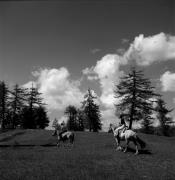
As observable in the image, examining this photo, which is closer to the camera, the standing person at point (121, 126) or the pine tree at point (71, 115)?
the standing person at point (121, 126)

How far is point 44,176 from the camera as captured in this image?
32.4 ft

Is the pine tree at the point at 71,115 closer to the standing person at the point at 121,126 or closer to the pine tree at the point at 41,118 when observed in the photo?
the pine tree at the point at 41,118

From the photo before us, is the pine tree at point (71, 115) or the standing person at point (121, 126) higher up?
the pine tree at point (71, 115)

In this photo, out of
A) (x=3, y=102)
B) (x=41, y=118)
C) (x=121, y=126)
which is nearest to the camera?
(x=121, y=126)

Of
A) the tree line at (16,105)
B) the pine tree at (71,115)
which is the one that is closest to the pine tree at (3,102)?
the tree line at (16,105)

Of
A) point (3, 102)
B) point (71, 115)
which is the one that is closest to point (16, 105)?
point (3, 102)

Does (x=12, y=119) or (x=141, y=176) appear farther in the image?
(x=12, y=119)

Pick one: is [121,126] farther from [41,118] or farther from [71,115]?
[71,115]

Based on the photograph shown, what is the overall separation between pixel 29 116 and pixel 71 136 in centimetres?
4496

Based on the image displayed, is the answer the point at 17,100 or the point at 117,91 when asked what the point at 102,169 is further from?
the point at 17,100

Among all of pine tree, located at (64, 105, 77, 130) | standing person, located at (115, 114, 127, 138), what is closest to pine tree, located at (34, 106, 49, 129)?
pine tree, located at (64, 105, 77, 130)

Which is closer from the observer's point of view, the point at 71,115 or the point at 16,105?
the point at 16,105

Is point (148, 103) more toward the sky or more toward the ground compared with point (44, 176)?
more toward the sky

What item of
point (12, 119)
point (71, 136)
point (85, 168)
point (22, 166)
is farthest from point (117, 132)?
point (12, 119)
